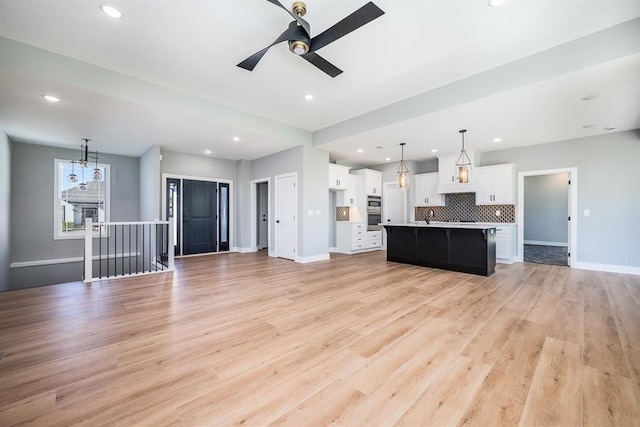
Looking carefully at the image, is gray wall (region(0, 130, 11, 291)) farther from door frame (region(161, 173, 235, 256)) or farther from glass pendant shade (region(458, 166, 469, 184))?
glass pendant shade (region(458, 166, 469, 184))

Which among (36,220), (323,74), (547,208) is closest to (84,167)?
(36,220)

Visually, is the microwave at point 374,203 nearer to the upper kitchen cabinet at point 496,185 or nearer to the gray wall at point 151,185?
the upper kitchen cabinet at point 496,185

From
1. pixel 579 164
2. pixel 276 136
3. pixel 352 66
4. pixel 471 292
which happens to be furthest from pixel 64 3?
pixel 579 164

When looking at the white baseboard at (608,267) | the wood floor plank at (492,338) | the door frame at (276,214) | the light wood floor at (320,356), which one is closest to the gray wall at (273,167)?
the door frame at (276,214)

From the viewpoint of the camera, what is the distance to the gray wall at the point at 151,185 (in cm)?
602

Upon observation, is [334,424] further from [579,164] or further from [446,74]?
[579,164]

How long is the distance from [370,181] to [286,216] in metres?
2.96

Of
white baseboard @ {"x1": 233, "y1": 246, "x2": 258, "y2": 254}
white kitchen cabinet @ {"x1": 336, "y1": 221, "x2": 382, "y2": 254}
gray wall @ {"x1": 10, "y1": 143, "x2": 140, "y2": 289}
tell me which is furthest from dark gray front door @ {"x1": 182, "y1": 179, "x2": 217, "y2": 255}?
white kitchen cabinet @ {"x1": 336, "y1": 221, "x2": 382, "y2": 254}

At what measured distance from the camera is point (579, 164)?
5.64m

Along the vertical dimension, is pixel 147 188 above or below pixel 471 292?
above

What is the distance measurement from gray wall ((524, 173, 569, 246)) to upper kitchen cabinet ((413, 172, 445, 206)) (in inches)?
183

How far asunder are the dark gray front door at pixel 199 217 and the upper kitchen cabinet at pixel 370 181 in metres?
4.32

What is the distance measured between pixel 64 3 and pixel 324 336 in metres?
3.87

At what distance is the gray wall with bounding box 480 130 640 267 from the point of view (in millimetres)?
5113
